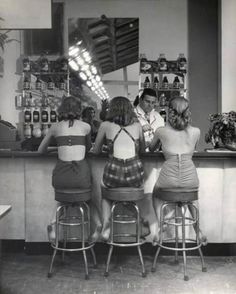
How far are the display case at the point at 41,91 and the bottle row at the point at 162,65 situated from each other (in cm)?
114

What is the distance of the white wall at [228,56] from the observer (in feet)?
19.9

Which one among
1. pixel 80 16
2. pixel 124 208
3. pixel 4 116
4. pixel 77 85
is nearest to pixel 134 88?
pixel 77 85

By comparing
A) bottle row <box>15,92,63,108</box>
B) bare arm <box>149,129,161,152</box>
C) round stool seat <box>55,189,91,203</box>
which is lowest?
round stool seat <box>55,189,91,203</box>

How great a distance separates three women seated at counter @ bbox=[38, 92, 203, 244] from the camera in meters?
3.25

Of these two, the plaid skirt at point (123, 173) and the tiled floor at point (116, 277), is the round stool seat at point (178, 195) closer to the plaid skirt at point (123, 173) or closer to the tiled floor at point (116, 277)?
the plaid skirt at point (123, 173)

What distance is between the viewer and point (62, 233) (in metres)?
3.78


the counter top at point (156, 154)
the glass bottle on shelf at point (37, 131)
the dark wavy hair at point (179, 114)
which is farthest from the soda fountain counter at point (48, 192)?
the glass bottle on shelf at point (37, 131)

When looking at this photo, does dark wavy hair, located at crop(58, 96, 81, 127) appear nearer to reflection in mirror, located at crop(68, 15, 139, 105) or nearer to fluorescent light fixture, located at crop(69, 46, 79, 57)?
reflection in mirror, located at crop(68, 15, 139, 105)

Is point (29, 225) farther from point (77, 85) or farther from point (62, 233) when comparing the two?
point (77, 85)

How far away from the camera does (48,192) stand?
12.4 ft

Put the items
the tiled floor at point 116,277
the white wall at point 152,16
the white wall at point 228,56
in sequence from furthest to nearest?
the white wall at point 152,16 → the white wall at point 228,56 → the tiled floor at point 116,277

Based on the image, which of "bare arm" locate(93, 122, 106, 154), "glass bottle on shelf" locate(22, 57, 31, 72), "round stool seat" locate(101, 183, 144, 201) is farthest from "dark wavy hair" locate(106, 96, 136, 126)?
"glass bottle on shelf" locate(22, 57, 31, 72)

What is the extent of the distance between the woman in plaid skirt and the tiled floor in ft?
2.40

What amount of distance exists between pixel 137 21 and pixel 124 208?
363 cm
